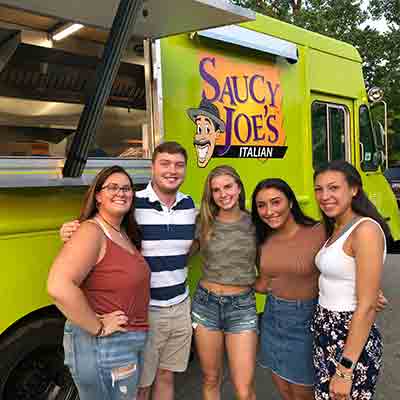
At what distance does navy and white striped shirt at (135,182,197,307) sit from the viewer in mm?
2652

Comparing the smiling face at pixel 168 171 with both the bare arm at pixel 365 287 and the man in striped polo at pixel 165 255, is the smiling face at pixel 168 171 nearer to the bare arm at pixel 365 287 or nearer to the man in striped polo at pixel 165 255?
the man in striped polo at pixel 165 255

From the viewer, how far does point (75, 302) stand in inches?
80.7

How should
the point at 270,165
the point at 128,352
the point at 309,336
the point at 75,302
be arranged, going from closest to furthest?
the point at 75,302 < the point at 128,352 < the point at 309,336 < the point at 270,165

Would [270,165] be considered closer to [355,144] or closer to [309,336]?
[355,144]

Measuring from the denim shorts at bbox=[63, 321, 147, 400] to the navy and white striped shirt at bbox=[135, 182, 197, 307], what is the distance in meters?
0.47

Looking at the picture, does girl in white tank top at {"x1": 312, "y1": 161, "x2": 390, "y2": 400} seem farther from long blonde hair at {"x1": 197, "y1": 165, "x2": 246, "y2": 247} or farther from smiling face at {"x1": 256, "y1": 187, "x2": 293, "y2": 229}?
long blonde hair at {"x1": 197, "y1": 165, "x2": 246, "y2": 247}

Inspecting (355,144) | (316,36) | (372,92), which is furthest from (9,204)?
(372,92)

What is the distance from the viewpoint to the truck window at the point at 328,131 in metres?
4.97

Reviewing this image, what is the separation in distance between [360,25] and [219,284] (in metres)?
20.3

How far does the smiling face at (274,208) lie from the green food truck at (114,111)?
2.90 ft

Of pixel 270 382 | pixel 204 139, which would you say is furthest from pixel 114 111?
pixel 270 382

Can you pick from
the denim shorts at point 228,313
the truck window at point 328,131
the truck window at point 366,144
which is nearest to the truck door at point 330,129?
the truck window at point 328,131

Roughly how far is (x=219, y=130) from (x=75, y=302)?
7.20ft

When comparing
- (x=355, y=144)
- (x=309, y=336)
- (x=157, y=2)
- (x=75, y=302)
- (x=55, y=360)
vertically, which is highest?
(x=157, y=2)
